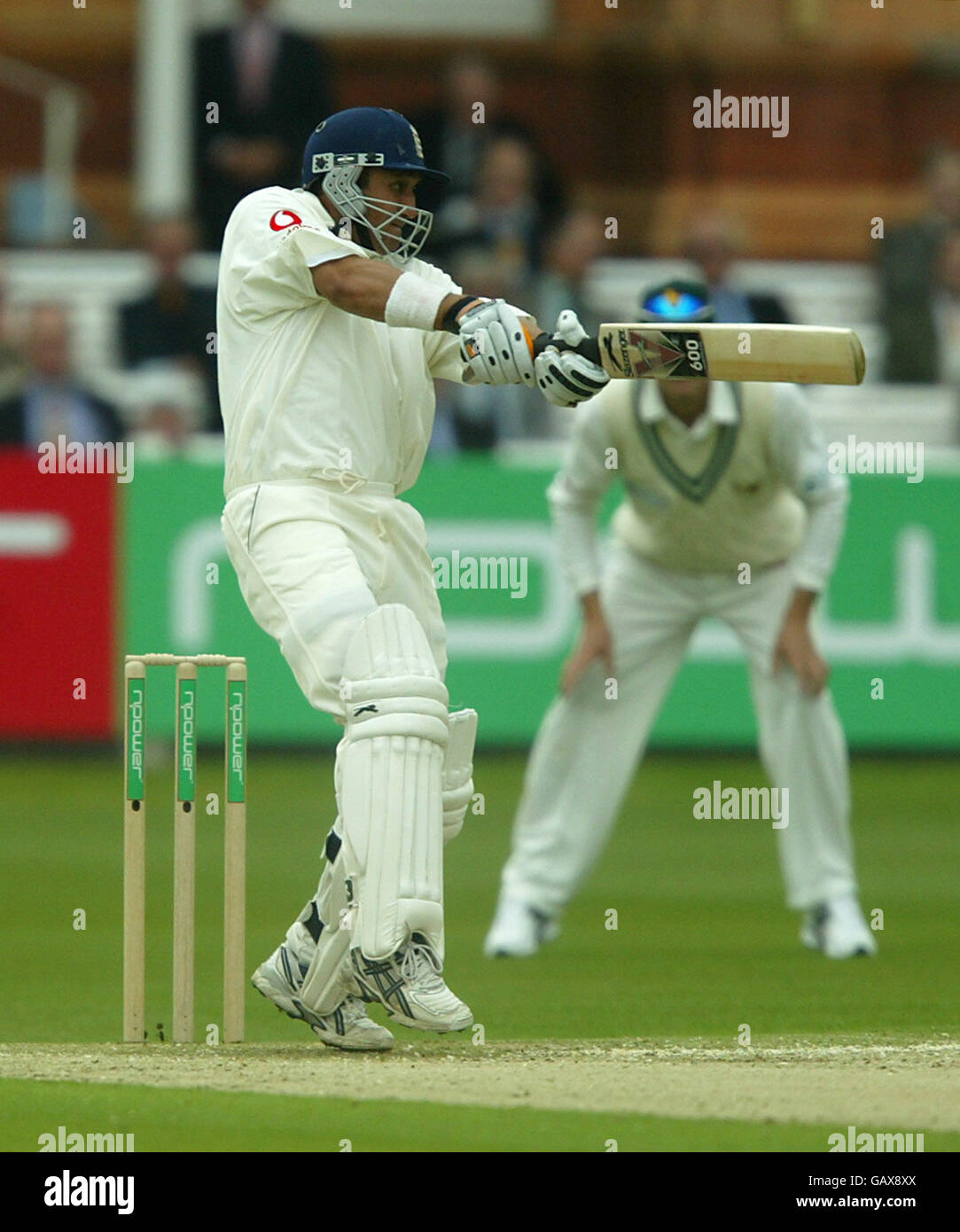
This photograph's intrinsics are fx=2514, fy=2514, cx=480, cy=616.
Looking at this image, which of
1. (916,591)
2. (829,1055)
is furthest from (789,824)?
(916,591)

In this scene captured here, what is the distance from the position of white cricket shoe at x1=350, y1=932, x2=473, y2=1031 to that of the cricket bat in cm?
124

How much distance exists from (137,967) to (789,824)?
280 centimetres

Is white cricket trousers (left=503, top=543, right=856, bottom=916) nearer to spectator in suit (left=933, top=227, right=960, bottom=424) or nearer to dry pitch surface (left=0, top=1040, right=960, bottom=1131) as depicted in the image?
dry pitch surface (left=0, top=1040, right=960, bottom=1131)

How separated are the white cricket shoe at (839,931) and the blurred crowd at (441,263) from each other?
4.60m

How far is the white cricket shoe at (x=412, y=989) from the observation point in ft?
16.4

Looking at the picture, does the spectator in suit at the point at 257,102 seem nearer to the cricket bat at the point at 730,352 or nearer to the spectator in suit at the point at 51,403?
the spectator in suit at the point at 51,403

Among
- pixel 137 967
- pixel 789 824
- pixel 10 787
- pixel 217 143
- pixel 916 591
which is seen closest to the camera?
pixel 137 967

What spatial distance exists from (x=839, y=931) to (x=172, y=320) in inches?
230

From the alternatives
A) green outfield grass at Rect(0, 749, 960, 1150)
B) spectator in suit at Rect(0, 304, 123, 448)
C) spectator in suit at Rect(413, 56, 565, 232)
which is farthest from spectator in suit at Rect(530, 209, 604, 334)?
green outfield grass at Rect(0, 749, 960, 1150)

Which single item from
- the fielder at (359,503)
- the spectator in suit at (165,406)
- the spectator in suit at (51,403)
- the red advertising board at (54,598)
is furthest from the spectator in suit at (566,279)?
the fielder at (359,503)

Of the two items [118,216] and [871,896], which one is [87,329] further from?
[871,896]

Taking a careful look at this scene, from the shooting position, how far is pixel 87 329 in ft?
42.2

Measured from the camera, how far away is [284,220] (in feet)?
17.4

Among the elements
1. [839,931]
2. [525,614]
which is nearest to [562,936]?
[839,931]
